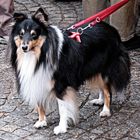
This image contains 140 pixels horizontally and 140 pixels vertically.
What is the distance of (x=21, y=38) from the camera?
4.38 metres

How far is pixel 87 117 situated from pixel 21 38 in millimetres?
1236

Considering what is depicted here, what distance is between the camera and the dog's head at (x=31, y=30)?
4340 mm

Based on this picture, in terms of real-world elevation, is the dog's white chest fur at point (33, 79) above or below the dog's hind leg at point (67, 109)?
above

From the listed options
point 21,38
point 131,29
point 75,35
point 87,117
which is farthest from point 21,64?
point 131,29

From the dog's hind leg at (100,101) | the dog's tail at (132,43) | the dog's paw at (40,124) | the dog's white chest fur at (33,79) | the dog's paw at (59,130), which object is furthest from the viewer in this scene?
the dog's tail at (132,43)

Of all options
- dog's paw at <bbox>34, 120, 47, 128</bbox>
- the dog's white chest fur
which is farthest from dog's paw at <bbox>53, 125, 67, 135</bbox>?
the dog's white chest fur

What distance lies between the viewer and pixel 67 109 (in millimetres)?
4723

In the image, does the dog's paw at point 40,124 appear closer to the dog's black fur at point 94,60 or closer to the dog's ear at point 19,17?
the dog's black fur at point 94,60

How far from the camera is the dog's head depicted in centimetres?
434

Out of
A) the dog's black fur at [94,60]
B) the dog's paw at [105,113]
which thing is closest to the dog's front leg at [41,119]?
the dog's black fur at [94,60]

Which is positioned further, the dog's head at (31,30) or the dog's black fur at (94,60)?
the dog's black fur at (94,60)

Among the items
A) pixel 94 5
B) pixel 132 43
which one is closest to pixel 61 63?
pixel 94 5

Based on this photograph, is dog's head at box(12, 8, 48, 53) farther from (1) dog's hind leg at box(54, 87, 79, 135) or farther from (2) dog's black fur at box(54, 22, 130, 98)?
(1) dog's hind leg at box(54, 87, 79, 135)

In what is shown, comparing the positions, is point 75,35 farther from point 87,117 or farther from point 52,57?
point 87,117
